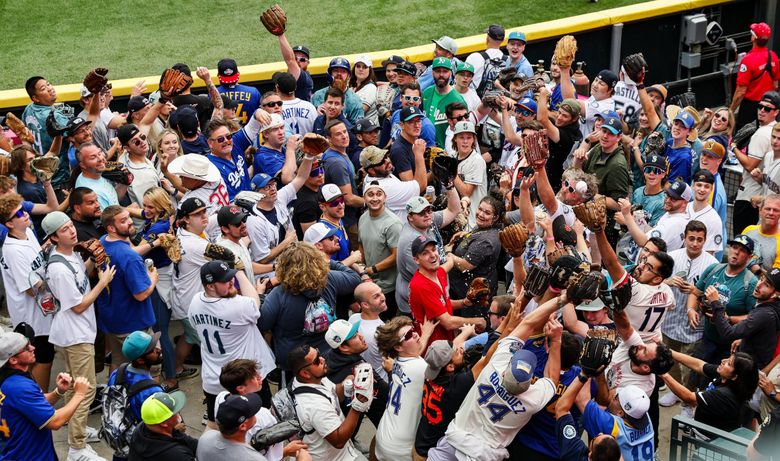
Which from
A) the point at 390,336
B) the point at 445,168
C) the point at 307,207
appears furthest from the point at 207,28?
the point at 390,336

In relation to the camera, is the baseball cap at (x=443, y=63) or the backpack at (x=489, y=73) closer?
the baseball cap at (x=443, y=63)

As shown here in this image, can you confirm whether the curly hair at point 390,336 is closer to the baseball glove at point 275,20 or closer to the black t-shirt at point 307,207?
the black t-shirt at point 307,207

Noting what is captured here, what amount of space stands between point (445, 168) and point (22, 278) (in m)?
3.43

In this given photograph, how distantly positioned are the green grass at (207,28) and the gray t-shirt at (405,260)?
280 inches

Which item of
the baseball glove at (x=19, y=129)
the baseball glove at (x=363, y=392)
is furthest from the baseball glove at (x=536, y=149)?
the baseball glove at (x=19, y=129)

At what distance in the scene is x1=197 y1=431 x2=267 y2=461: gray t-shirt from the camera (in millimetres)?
5344

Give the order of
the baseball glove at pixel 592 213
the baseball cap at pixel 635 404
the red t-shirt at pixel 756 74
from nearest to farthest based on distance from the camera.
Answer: the baseball cap at pixel 635 404, the baseball glove at pixel 592 213, the red t-shirt at pixel 756 74

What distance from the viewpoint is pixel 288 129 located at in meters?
9.35

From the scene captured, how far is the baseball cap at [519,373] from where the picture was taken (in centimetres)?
524

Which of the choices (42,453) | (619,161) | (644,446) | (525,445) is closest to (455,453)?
(525,445)

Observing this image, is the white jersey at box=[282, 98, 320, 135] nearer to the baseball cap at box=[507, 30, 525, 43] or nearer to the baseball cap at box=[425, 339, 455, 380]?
the baseball cap at box=[507, 30, 525, 43]

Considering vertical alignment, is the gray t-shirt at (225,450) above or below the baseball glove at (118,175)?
below

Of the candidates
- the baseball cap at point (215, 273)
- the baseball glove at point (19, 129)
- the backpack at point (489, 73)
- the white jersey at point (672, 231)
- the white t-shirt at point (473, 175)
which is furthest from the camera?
the backpack at point (489, 73)

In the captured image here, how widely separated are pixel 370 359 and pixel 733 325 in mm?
2688
